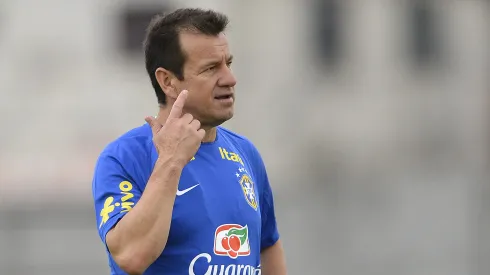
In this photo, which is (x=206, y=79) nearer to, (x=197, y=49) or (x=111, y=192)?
(x=197, y=49)

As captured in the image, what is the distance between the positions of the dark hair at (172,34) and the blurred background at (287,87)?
59.9 ft

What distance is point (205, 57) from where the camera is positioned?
476 cm

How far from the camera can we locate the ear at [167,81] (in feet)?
15.8

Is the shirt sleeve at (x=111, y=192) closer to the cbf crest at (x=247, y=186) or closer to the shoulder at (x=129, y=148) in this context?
the shoulder at (x=129, y=148)

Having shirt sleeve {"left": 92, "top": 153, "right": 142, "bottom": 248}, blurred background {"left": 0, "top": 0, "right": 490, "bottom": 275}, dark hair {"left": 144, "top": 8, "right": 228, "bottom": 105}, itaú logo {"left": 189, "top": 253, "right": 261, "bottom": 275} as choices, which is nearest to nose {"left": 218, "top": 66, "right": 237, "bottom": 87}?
dark hair {"left": 144, "top": 8, "right": 228, "bottom": 105}

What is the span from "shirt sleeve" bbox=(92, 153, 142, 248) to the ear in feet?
1.30

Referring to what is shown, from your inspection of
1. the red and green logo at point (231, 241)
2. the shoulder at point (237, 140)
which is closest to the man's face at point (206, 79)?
the shoulder at point (237, 140)

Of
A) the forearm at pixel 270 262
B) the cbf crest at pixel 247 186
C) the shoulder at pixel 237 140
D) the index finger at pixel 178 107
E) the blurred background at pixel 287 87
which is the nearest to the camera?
the index finger at pixel 178 107

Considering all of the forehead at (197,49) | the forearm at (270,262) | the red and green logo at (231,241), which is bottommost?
the forearm at (270,262)

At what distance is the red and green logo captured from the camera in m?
4.65

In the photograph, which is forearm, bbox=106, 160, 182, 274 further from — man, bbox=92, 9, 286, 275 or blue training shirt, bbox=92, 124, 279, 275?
blue training shirt, bbox=92, 124, 279, 275

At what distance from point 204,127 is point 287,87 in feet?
77.0

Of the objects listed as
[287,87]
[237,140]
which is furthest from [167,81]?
[287,87]

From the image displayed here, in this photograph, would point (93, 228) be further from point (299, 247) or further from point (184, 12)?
point (184, 12)
